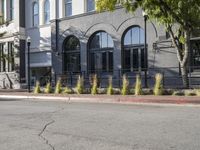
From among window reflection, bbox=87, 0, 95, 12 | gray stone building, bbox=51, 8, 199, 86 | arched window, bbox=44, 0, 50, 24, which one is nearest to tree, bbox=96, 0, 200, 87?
gray stone building, bbox=51, 8, 199, 86

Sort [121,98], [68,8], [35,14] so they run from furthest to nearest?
[35,14] → [68,8] → [121,98]

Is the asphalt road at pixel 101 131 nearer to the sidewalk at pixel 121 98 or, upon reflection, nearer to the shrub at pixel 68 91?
the sidewalk at pixel 121 98

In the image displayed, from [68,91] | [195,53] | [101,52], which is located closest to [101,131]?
[68,91]

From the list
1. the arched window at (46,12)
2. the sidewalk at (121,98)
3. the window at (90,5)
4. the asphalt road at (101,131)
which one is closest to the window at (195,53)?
the sidewalk at (121,98)

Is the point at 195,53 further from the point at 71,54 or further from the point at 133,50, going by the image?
the point at 71,54

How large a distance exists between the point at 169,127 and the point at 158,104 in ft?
25.5

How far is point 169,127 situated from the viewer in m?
10.8

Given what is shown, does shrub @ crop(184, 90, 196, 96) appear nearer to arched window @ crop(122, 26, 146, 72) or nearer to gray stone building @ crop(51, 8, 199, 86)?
gray stone building @ crop(51, 8, 199, 86)

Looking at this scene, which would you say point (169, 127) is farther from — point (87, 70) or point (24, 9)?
point (24, 9)

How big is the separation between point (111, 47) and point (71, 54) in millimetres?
4225

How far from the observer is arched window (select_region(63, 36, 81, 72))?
33.5m

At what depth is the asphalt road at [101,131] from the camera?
339 inches

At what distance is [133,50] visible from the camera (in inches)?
1186

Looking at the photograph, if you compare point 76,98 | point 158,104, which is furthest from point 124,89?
point 158,104
